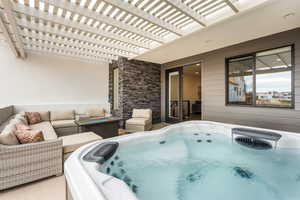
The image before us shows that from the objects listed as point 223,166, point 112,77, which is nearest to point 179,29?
point 223,166

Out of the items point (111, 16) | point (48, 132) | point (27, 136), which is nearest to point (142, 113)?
point (48, 132)

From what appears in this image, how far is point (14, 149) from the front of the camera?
179 cm

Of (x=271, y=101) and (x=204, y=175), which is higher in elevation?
(x=271, y=101)

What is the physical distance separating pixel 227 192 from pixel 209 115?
Answer: 305 cm

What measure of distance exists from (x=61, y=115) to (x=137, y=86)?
2.75 meters

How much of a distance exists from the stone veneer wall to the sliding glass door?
42 centimetres

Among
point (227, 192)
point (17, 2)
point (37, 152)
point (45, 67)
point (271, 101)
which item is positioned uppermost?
point (17, 2)

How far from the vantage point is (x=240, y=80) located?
374 centimetres

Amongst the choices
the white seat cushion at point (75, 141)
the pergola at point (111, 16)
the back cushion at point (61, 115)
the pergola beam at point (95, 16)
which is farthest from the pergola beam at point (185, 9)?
the back cushion at point (61, 115)

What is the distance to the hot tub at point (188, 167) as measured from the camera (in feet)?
3.71

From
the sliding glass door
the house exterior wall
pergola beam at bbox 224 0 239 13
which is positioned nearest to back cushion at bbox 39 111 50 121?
the sliding glass door

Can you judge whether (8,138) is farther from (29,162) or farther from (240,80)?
(240,80)

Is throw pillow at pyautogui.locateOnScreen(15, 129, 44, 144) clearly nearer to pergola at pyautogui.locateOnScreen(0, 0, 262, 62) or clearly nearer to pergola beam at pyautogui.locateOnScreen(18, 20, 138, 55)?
pergola at pyautogui.locateOnScreen(0, 0, 262, 62)

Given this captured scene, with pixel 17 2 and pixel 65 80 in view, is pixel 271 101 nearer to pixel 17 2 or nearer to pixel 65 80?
pixel 17 2
